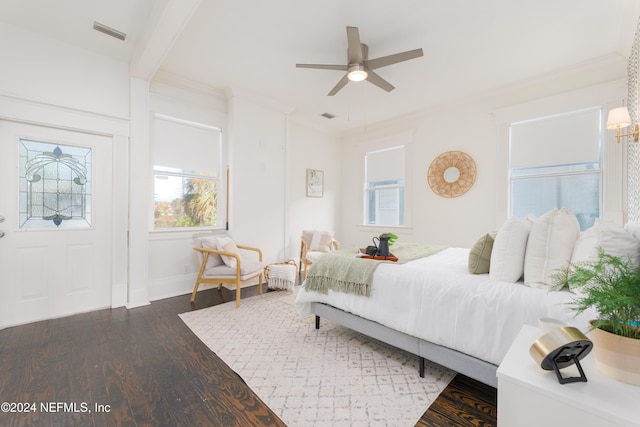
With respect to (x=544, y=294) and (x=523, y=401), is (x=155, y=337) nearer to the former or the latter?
(x=523, y=401)

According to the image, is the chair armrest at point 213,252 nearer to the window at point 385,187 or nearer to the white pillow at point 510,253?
the white pillow at point 510,253

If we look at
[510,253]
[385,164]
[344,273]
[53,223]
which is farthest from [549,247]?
[53,223]

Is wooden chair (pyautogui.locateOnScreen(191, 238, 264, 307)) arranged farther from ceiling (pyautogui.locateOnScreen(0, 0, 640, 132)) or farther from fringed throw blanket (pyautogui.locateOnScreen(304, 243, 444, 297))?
ceiling (pyautogui.locateOnScreen(0, 0, 640, 132))


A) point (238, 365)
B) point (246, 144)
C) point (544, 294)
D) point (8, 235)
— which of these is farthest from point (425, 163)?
point (8, 235)

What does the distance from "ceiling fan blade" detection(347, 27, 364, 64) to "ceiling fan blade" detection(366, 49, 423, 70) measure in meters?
0.16

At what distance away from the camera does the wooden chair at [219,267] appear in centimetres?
328

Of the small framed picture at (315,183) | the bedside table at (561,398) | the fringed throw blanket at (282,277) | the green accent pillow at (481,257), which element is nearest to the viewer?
the bedside table at (561,398)

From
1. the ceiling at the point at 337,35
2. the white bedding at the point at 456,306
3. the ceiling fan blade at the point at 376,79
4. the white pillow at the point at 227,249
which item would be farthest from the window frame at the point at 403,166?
the white pillow at the point at 227,249

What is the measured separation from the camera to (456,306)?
1723mm

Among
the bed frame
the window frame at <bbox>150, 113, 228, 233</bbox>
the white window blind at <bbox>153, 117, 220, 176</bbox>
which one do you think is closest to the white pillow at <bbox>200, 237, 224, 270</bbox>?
the window frame at <bbox>150, 113, 228, 233</bbox>

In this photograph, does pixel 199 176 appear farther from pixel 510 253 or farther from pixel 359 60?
pixel 510 253

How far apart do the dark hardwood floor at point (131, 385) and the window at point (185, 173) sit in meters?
1.65

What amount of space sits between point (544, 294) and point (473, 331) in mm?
436

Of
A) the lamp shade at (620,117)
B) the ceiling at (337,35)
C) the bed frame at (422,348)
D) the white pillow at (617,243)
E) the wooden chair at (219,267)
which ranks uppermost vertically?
the ceiling at (337,35)
